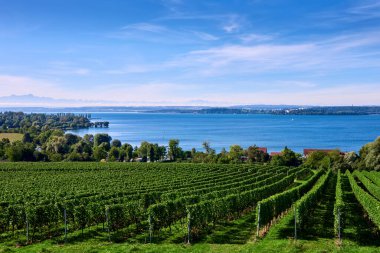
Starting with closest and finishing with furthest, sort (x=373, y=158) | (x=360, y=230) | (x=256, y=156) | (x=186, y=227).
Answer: (x=360, y=230) < (x=186, y=227) < (x=373, y=158) < (x=256, y=156)

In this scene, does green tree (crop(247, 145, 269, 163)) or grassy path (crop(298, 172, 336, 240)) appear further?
green tree (crop(247, 145, 269, 163))

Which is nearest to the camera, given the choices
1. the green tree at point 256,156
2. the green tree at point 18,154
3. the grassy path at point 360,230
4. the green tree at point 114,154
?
the grassy path at point 360,230

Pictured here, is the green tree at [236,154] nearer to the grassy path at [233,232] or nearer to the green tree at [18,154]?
the green tree at [18,154]

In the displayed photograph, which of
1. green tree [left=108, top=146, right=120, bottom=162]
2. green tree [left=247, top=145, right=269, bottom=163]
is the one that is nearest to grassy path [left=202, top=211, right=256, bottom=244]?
green tree [left=247, top=145, right=269, bottom=163]

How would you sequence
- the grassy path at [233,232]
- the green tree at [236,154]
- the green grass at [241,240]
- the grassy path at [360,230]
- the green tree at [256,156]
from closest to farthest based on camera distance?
the green grass at [241,240] → the grassy path at [360,230] → the grassy path at [233,232] → the green tree at [236,154] → the green tree at [256,156]

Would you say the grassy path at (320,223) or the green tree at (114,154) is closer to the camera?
the grassy path at (320,223)

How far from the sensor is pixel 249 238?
20172 mm

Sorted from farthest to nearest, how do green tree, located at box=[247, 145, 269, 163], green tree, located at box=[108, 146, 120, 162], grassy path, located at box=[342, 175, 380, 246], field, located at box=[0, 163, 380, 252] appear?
green tree, located at box=[108, 146, 120, 162]
green tree, located at box=[247, 145, 269, 163]
grassy path, located at box=[342, 175, 380, 246]
field, located at box=[0, 163, 380, 252]

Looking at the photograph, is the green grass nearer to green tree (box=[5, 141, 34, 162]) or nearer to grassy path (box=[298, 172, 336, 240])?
grassy path (box=[298, 172, 336, 240])

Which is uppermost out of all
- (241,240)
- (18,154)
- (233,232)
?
(241,240)

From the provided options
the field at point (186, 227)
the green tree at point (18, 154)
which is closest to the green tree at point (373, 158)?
the field at point (186, 227)

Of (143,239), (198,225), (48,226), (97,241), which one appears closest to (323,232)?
(198,225)

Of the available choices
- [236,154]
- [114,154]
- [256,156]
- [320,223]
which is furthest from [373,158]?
[114,154]

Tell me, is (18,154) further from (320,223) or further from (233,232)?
(320,223)
